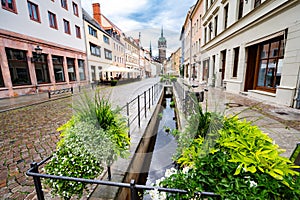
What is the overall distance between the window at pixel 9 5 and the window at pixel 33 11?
1141mm

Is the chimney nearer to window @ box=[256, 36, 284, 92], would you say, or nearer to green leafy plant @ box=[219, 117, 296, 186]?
window @ box=[256, 36, 284, 92]

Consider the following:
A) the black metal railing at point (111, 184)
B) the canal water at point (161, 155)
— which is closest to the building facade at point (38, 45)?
the canal water at point (161, 155)

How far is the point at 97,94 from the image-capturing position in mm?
1699

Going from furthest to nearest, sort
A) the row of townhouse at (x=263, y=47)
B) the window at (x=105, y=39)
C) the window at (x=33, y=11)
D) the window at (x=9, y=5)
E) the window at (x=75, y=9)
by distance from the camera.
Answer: the window at (x=105, y=39) < the window at (x=75, y=9) < the window at (x=33, y=11) < the window at (x=9, y=5) < the row of townhouse at (x=263, y=47)

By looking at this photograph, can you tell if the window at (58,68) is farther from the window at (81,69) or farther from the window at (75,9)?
the window at (75,9)

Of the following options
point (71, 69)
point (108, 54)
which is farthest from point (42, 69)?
point (108, 54)

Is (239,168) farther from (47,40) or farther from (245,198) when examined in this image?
(47,40)

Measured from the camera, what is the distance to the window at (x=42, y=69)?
1114cm

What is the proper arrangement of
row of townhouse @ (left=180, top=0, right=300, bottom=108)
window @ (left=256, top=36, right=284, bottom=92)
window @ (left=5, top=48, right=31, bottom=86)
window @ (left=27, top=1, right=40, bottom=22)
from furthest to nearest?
1. window @ (left=27, top=1, right=40, bottom=22)
2. window @ (left=5, top=48, right=31, bottom=86)
3. window @ (left=256, top=36, right=284, bottom=92)
4. row of townhouse @ (left=180, top=0, right=300, bottom=108)

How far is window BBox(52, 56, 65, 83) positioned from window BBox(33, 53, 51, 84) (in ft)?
2.71

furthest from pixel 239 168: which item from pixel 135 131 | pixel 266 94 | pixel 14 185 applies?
pixel 266 94

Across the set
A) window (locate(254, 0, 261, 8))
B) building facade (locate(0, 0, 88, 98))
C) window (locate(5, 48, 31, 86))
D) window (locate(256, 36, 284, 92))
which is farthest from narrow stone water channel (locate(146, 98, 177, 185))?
window (locate(5, 48, 31, 86))

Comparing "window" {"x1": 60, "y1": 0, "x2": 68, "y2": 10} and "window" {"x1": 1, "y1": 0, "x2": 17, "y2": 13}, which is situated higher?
"window" {"x1": 60, "y1": 0, "x2": 68, "y2": 10}

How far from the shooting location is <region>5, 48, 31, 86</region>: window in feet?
30.5
